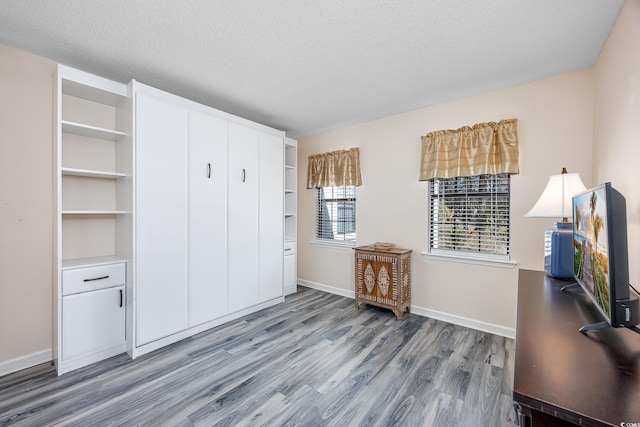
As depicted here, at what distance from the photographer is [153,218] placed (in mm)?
2549

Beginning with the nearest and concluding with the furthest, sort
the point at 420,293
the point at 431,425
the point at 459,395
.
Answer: the point at 431,425 → the point at 459,395 → the point at 420,293

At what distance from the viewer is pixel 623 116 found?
1677mm

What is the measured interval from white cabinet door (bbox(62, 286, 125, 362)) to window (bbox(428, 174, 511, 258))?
3.37 meters

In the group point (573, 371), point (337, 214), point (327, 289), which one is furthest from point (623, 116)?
point (327, 289)

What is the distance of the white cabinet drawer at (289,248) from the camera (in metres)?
4.14

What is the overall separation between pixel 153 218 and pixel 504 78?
358 centimetres

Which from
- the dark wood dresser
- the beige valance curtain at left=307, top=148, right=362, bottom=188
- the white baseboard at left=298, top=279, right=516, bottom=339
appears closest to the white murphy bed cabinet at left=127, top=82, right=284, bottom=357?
the beige valance curtain at left=307, top=148, right=362, bottom=188

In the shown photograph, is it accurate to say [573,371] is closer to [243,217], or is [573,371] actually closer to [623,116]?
[623,116]

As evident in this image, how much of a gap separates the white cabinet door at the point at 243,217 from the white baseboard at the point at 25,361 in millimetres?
1566

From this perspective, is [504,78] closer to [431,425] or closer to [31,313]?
[431,425]

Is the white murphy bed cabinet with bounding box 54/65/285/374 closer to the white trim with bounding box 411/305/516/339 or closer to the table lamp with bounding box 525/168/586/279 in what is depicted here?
the white trim with bounding box 411/305/516/339

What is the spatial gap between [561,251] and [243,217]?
2.99 m

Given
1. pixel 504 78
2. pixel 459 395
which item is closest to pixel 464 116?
pixel 504 78

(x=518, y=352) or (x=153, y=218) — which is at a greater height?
(x=153, y=218)
